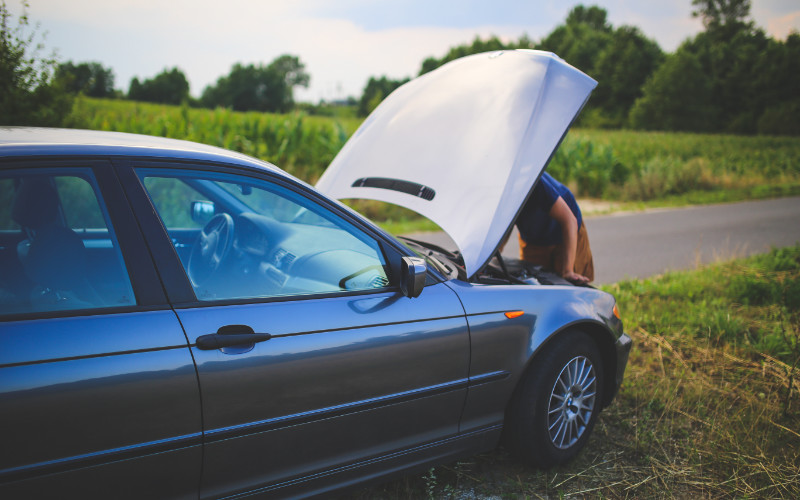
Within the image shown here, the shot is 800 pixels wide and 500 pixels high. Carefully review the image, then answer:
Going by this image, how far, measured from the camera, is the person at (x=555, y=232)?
384 centimetres

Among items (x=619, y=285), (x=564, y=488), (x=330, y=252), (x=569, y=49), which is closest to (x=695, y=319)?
(x=619, y=285)

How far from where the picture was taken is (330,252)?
99.0 inches

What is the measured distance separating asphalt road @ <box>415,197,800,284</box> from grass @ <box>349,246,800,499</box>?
163 centimetres

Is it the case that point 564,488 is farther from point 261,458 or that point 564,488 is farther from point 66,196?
point 66,196

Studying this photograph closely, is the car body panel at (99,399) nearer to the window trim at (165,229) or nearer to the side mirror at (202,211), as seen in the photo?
the window trim at (165,229)

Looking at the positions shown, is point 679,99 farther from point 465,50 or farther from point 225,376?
point 225,376

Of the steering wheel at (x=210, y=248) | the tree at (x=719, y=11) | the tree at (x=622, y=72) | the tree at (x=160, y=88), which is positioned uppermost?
the tree at (x=719, y=11)

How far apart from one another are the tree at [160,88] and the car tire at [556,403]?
1974 inches

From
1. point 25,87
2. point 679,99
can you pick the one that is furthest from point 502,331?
point 679,99

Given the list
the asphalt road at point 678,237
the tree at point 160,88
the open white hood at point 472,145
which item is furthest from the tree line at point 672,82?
the open white hood at point 472,145

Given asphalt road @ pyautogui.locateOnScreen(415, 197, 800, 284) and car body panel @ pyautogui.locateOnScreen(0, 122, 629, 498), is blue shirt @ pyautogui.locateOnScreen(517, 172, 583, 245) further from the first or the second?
asphalt road @ pyautogui.locateOnScreen(415, 197, 800, 284)

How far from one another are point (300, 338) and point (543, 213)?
2517mm

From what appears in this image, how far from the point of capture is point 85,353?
1688mm

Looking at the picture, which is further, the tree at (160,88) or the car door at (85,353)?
the tree at (160,88)
